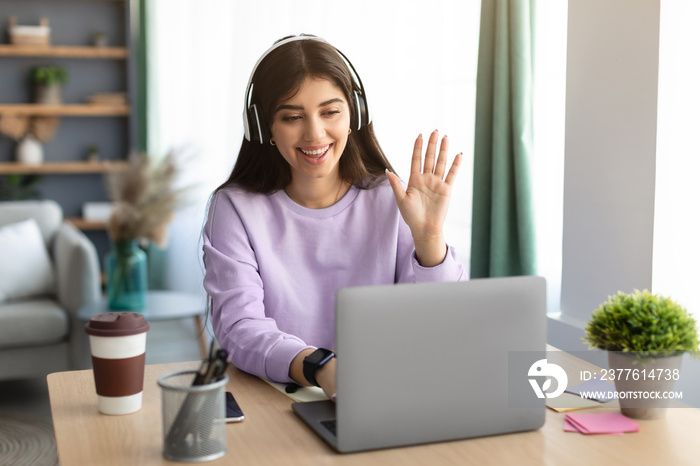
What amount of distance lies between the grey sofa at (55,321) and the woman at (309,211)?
175cm

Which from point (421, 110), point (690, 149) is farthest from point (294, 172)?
point (421, 110)

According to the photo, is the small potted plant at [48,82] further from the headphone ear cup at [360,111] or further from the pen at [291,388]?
the pen at [291,388]

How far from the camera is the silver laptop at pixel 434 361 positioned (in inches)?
34.4

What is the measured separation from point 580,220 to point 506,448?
3.94ft

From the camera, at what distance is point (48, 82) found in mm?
4805

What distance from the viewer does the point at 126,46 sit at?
16.8 feet

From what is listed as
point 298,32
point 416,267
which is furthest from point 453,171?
point 298,32

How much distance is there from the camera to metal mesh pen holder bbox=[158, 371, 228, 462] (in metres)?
0.86

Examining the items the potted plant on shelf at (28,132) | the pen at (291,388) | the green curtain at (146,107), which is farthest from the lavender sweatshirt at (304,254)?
the potted plant on shelf at (28,132)

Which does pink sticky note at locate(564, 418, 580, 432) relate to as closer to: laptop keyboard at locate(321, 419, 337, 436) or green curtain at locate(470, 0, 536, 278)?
laptop keyboard at locate(321, 419, 337, 436)

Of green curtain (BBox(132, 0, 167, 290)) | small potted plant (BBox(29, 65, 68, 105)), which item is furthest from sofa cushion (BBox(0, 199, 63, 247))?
small potted plant (BBox(29, 65, 68, 105))

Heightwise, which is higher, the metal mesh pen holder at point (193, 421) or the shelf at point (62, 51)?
the shelf at point (62, 51)

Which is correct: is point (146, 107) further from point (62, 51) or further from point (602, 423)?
point (602, 423)

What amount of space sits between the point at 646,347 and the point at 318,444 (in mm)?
441
